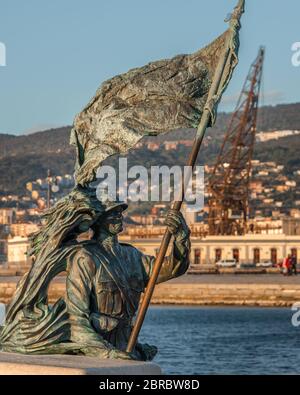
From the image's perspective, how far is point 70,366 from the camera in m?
11.2

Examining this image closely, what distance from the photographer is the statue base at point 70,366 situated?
1109cm

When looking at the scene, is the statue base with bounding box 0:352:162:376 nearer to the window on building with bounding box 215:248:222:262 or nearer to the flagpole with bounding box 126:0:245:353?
the flagpole with bounding box 126:0:245:353

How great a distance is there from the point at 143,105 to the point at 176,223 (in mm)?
1016

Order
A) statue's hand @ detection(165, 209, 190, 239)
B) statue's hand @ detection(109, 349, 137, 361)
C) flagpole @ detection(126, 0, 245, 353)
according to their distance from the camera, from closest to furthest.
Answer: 1. statue's hand @ detection(109, 349, 137, 361)
2. flagpole @ detection(126, 0, 245, 353)
3. statue's hand @ detection(165, 209, 190, 239)

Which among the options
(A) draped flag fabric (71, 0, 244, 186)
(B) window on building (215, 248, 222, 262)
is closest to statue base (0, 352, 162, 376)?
(A) draped flag fabric (71, 0, 244, 186)

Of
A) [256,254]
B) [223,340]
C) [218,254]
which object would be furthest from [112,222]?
[218,254]

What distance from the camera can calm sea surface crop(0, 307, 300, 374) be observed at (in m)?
30.4

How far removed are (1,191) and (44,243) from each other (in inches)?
6654

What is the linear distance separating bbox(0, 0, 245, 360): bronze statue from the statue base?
0.42 m

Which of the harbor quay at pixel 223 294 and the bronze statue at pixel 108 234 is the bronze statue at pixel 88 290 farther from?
the harbor quay at pixel 223 294

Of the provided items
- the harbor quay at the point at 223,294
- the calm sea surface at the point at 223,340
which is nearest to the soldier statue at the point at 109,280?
the calm sea surface at the point at 223,340

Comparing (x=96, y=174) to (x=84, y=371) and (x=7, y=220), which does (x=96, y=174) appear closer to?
(x=84, y=371)

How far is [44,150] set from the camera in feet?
651

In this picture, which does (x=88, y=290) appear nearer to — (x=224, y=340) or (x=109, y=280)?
(x=109, y=280)
